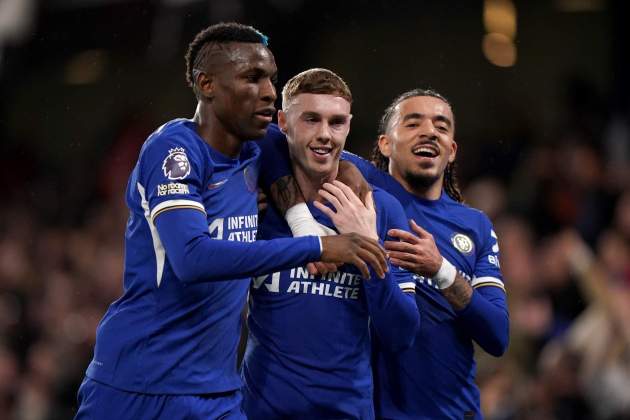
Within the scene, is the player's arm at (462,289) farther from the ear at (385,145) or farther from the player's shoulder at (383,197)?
the ear at (385,145)

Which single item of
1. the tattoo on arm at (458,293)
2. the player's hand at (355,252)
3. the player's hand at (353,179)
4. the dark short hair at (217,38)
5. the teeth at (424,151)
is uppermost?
the dark short hair at (217,38)

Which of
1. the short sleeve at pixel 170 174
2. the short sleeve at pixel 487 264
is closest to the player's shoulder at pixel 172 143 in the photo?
the short sleeve at pixel 170 174

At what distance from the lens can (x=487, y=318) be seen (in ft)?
12.5

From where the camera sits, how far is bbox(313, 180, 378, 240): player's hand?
3396 millimetres

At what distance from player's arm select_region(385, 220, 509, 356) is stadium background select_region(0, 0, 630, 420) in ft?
6.79

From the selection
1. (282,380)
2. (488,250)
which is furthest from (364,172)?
(282,380)

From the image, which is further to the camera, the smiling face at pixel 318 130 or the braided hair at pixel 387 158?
the braided hair at pixel 387 158

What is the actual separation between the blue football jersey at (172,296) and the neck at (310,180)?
301 millimetres

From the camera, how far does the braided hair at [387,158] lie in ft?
13.6

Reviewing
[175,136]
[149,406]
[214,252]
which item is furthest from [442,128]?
[149,406]

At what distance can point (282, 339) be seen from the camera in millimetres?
3492

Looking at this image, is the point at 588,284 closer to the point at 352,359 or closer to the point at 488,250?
the point at 488,250

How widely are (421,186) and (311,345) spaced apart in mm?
868

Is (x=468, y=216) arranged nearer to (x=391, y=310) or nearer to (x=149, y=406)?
(x=391, y=310)
